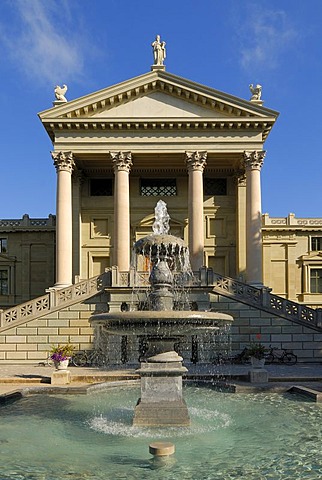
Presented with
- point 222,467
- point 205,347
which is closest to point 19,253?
point 205,347

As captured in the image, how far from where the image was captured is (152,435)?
1091 cm

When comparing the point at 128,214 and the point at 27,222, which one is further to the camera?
the point at 27,222

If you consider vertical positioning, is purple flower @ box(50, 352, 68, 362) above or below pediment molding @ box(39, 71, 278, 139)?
below

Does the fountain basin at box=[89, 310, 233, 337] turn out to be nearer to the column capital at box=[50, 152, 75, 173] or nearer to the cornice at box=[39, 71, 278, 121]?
the column capital at box=[50, 152, 75, 173]

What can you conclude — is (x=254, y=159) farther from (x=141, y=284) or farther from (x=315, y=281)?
(x=315, y=281)

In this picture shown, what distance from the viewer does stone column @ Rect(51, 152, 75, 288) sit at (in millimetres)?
35812

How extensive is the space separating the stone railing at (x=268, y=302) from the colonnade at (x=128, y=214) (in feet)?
17.7

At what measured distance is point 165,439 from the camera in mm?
10570

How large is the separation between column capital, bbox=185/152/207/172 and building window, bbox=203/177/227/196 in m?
6.37

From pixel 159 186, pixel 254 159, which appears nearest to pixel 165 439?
pixel 254 159

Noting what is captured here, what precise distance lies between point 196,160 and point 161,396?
89.0 ft

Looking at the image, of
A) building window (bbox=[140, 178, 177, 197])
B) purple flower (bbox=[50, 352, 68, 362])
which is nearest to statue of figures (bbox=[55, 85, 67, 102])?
building window (bbox=[140, 178, 177, 197])

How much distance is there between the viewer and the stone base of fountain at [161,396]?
11602mm

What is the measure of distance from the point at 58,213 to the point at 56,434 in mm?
26637
